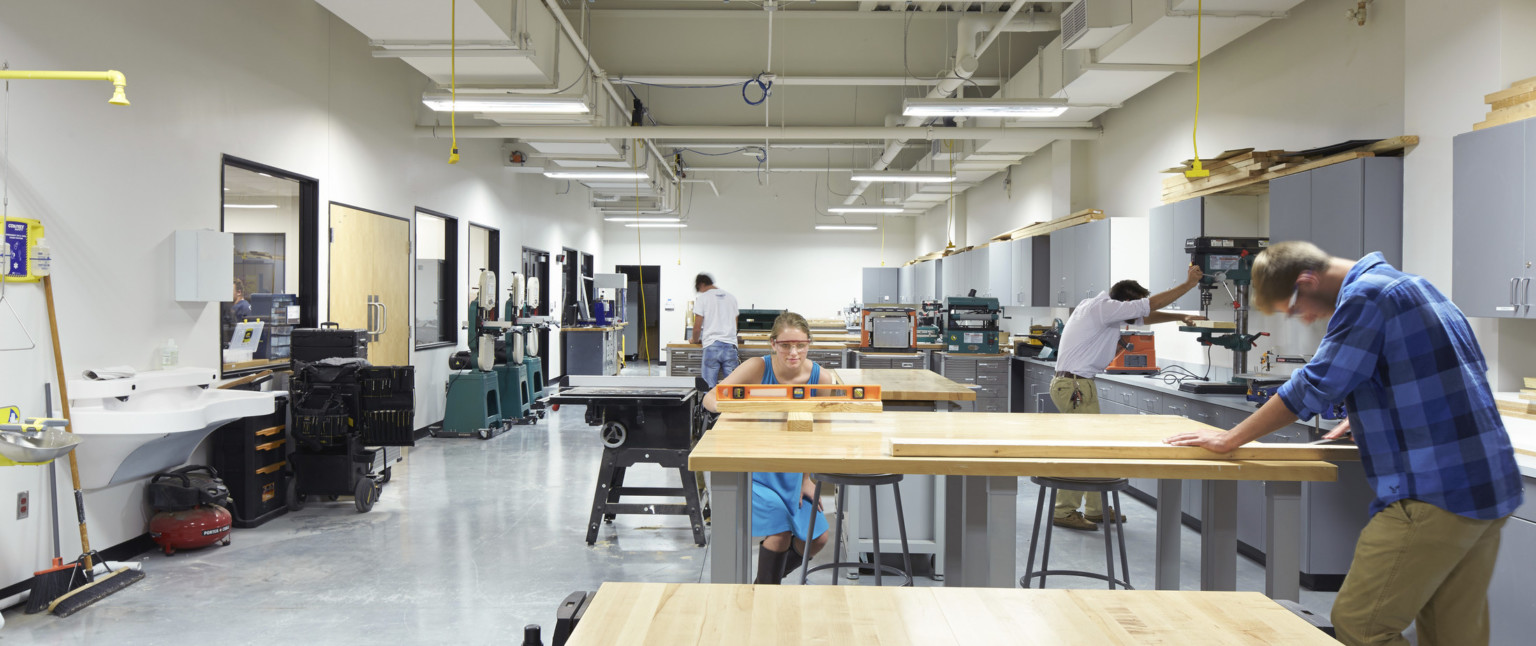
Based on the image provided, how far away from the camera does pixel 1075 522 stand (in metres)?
4.99

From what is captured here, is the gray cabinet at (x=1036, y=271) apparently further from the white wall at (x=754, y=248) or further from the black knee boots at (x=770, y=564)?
the white wall at (x=754, y=248)

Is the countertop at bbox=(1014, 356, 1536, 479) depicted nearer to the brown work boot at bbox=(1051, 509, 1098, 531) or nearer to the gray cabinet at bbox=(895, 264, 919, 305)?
the brown work boot at bbox=(1051, 509, 1098, 531)

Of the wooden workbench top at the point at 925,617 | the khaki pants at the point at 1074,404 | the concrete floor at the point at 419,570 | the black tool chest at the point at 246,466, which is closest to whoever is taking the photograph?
the wooden workbench top at the point at 925,617

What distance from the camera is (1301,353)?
516 centimetres

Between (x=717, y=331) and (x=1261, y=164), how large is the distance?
4513 mm

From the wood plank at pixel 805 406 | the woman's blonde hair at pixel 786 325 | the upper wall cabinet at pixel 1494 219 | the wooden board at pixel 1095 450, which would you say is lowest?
the wooden board at pixel 1095 450

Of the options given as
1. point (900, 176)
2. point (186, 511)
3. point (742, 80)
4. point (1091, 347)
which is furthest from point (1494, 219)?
point (900, 176)

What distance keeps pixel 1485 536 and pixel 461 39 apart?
5.51 metres

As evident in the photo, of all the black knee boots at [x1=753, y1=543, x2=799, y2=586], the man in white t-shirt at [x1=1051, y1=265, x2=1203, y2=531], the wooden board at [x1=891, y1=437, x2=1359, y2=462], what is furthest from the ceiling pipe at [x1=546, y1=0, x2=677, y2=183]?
the wooden board at [x1=891, y1=437, x2=1359, y2=462]

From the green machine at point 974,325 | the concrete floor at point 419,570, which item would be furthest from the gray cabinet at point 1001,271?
the concrete floor at point 419,570

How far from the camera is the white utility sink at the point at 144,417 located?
12.7ft

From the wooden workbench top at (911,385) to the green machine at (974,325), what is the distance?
Result: 2720mm

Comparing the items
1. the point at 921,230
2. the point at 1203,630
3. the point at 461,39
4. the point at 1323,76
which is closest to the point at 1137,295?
the point at 1323,76

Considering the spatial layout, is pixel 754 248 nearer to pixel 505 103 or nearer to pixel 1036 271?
pixel 1036 271
